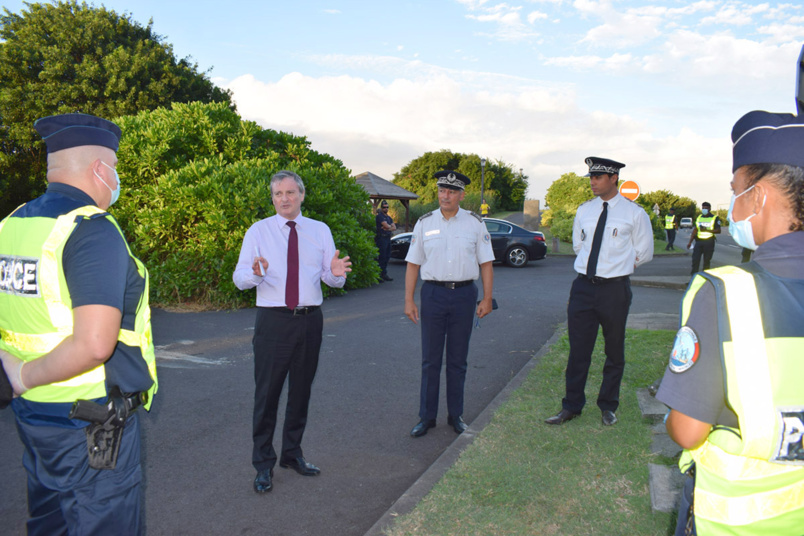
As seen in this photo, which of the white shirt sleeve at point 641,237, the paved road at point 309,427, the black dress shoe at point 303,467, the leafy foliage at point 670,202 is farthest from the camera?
the leafy foliage at point 670,202

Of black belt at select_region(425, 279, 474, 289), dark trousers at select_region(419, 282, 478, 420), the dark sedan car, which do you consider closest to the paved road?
dark trousers at select_region(419, 282, 478, 420)

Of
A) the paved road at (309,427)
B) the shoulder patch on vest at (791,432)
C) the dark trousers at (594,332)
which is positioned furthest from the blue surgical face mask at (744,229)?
the dark trousers at (594,332)

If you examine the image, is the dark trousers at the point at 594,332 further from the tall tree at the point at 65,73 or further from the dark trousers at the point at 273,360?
the tall tree at the point at 65,73

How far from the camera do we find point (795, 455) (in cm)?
139

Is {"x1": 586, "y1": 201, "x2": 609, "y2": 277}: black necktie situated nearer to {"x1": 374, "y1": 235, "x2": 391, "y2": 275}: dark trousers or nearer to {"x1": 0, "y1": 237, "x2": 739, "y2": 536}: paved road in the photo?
{"x1": 0, "y1": 237, "x2": 739, "y2": 536}: paved road

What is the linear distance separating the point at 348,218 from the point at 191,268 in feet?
11.5

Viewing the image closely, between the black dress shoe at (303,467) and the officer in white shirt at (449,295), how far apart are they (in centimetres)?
103

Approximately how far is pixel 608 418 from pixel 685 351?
381cm

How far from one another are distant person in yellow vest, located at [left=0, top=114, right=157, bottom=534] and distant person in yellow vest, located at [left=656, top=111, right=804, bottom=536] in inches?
72.5

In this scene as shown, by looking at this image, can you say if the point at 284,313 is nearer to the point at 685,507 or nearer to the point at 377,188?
the point at 685,507

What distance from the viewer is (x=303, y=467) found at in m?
4.19

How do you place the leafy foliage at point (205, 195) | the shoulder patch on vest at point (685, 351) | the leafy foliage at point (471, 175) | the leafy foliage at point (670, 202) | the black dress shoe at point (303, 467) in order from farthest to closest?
the leafy foliage at point (670, 202) < the leafy foliage at point (471, 175) < the leafy foliage at point (205, 195) < the black dress shoe at point (303, 467) < the shoulder patch on vest at point (685, 351)

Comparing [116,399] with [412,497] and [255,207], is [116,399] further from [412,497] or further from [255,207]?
[255,207]

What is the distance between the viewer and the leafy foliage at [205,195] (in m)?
11.0
